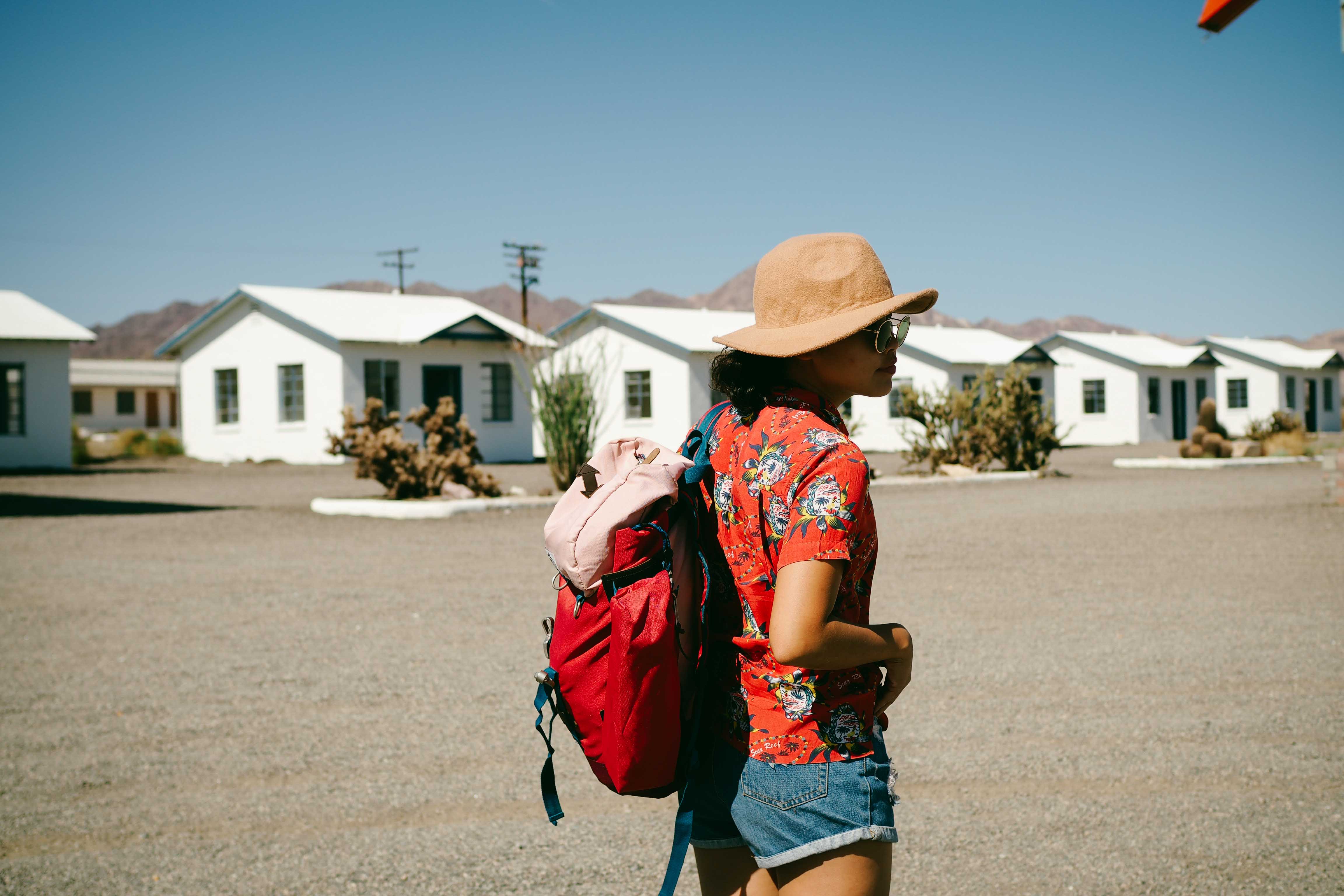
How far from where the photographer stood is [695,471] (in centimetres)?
186

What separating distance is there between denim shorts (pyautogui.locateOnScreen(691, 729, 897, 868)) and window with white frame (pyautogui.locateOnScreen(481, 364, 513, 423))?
28.8m

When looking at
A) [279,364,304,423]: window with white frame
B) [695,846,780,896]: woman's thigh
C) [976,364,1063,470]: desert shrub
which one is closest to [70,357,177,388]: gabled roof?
[279,364,304,423]: window with white frame

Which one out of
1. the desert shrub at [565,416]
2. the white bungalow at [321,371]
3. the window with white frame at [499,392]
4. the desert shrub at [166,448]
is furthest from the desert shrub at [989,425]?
the desert shrub at [166,448]

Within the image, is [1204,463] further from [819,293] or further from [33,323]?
[33,323]

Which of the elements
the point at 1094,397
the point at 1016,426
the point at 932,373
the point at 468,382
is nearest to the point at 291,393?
the point at 468,382

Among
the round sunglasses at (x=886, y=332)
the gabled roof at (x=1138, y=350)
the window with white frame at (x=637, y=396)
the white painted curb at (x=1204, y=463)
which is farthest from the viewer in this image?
the gabled roof at (x=1138, y=350)

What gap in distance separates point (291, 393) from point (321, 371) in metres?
1.51

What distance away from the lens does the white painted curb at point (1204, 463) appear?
23188 millimetres

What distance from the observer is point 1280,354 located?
48594 millimetres

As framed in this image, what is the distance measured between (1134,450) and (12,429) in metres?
31.3

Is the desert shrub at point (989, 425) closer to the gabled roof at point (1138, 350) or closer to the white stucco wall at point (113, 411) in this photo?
the gabled roof at point (1138, 350)

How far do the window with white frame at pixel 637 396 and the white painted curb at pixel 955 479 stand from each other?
1117 cm

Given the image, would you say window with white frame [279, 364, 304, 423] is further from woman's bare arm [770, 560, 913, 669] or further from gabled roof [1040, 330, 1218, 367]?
woman's bare arm [770, 560, 913, 669]

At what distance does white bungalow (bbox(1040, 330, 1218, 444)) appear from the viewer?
39.4m
